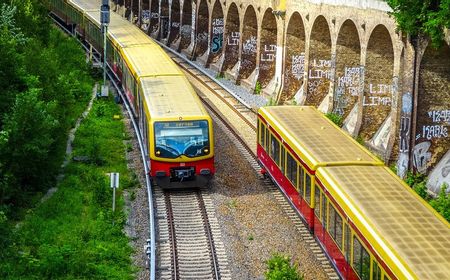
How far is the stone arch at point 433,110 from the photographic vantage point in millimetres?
27188

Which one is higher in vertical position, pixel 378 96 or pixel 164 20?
pixel 164 20

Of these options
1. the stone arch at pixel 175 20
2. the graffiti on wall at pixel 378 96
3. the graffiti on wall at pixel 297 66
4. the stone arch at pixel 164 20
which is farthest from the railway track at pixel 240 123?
the stone arch at pixel 164 20

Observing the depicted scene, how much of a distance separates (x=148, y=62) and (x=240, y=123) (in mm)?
5558

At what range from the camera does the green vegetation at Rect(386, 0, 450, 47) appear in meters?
24.1

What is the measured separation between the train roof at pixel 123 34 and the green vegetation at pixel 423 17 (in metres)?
15.5

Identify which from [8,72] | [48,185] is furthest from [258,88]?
[8,72]

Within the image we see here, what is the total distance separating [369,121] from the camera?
32.3 m

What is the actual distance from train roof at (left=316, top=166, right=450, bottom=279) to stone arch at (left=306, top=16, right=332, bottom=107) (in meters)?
18.0

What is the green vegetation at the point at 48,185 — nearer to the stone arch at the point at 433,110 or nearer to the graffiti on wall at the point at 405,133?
the graffiti on wall at the point at 405,133

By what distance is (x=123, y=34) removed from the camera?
41.5 m

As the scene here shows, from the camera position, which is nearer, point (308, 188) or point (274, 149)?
point (308, 188)

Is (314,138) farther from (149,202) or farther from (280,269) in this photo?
(149,202)

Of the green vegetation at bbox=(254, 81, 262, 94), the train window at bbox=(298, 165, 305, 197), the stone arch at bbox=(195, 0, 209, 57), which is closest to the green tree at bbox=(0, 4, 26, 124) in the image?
the train window at bbox=(298, 165, 305, 197)

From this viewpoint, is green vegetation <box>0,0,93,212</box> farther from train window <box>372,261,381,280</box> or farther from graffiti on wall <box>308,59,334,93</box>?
graffiti on wall <box>308,59,334,93</box>
